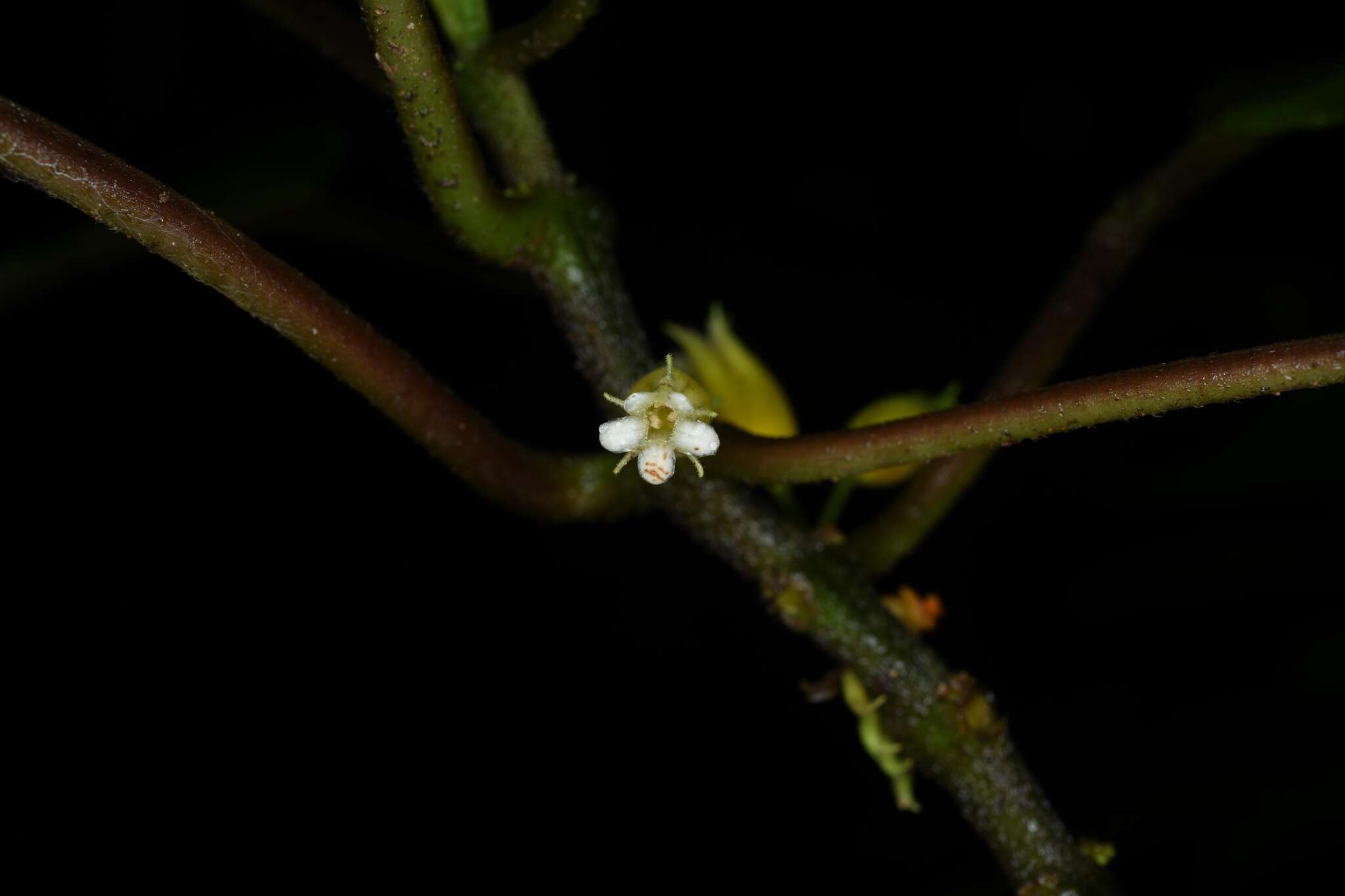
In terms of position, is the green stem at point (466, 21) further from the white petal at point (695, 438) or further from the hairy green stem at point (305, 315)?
the white petal at point (695, 438)

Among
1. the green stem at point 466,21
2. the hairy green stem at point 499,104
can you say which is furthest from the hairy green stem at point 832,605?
the green stem at point 466,21

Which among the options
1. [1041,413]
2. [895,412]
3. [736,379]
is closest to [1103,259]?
[895,412]

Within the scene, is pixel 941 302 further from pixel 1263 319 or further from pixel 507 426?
pixel 507 426

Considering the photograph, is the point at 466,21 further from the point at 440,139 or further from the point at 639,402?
the point at 639,402

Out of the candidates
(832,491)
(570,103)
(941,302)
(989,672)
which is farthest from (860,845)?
(570,103)

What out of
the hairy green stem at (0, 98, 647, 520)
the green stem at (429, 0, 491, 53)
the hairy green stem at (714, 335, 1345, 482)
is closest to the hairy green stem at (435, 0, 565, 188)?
the green stem at (429, 0, 491, 53)

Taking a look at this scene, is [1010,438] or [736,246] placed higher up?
[736,246]

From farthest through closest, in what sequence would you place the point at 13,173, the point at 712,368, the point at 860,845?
the point at 860,845
the point at 712,368
the point at 13,173

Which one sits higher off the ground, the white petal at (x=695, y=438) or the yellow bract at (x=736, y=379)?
the yellow bract at (x=736, y=379)
